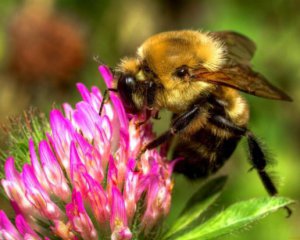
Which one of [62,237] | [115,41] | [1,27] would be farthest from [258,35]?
[62,237]

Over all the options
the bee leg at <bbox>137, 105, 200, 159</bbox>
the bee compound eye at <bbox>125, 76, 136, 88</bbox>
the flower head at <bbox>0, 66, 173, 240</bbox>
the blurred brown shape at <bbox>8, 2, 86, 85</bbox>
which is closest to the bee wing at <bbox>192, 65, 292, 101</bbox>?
the bee leg at <bbox>137, 105, 200, 159</bbox>

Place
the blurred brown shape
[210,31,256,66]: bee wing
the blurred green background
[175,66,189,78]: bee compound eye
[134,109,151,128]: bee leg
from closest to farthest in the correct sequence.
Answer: [175,66,189,78]: bee compound eye
[134,109,151,128]: bee leg
[210,31,256,66]: bee wing
the blurred green background
the blurred brown shape

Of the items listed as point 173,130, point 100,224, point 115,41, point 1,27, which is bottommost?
point 100,224

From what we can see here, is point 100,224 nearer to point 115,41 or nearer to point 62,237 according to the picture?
point 62,237

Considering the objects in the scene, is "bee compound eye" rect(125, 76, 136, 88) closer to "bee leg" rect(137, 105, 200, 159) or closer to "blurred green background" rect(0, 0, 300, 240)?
"bee leg" rect(137, 105, 200, 159)

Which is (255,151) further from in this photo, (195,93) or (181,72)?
(181,72)

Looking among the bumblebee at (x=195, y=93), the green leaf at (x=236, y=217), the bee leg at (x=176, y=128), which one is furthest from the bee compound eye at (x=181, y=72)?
the green leaf at (x=236, y=217)

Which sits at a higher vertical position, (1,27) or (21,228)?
(1,27)
